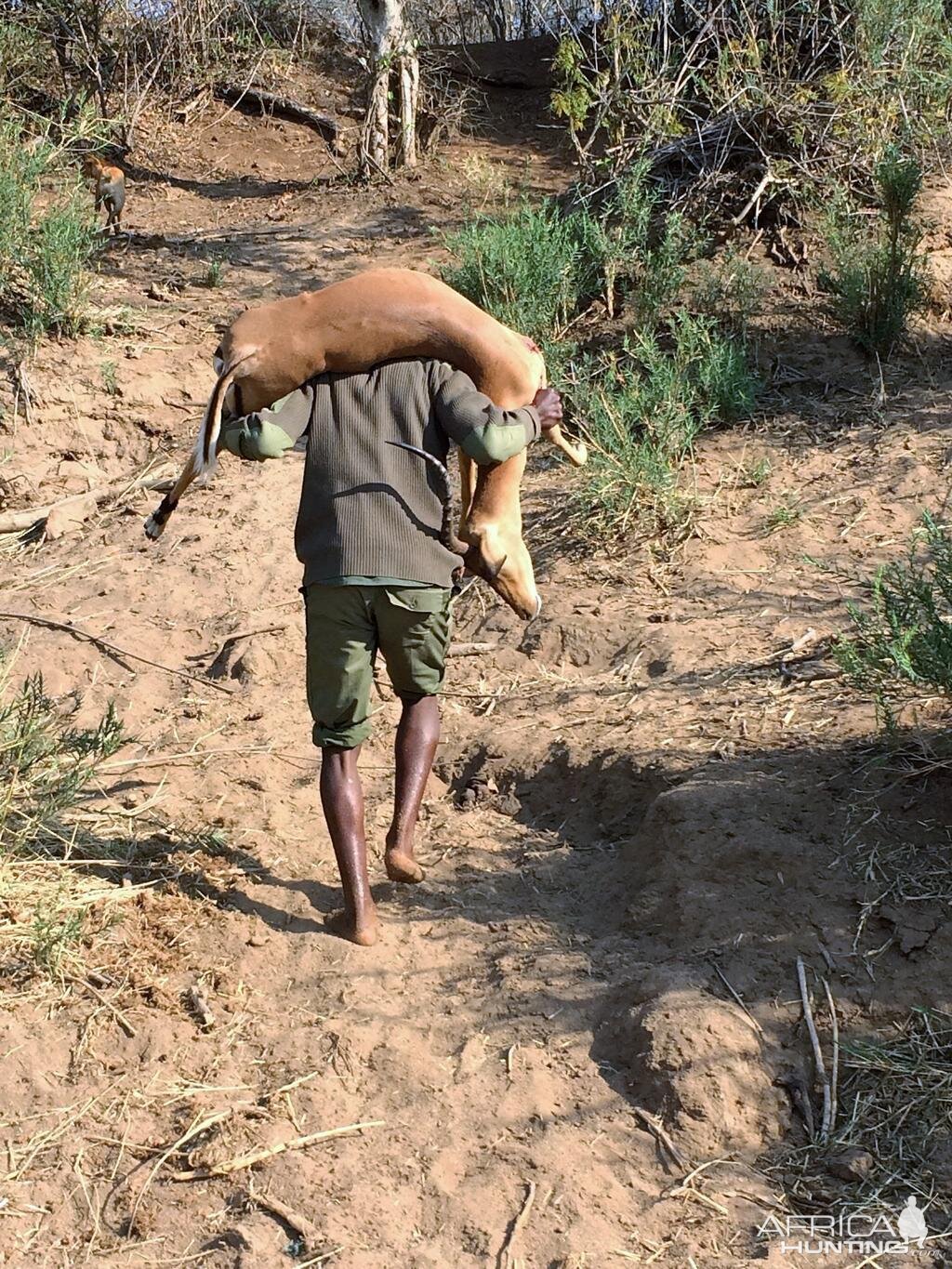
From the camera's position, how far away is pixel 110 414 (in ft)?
21.7

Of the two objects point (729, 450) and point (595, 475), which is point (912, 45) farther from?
point (595, 475)

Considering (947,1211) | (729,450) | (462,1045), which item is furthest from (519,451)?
(729,450)

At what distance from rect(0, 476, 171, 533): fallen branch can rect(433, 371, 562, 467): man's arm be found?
3.52 meters

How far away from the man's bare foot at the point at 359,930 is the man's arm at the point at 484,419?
1212mm

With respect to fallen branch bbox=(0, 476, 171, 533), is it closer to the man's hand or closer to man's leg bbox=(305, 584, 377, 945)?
man's leg bbox=(305, 584, 377, 945)

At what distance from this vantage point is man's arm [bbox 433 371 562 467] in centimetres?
289

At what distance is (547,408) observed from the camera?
3014mm

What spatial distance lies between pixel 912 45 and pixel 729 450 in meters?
2.74

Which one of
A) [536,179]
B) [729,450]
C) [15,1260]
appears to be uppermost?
[536,179]

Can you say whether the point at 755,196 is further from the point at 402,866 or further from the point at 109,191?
the point at 402,866

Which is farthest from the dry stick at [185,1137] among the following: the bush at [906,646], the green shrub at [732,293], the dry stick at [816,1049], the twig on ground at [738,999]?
the green shrub at [732,293]

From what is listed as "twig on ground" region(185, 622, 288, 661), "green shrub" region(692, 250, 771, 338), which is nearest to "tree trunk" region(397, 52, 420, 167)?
"green shrub" region(692, 250, 771, 338)

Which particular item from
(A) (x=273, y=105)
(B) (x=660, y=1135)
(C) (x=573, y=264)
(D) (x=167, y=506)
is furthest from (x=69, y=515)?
(A) (x=273, y=105)

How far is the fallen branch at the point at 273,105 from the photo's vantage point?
10.9 m
